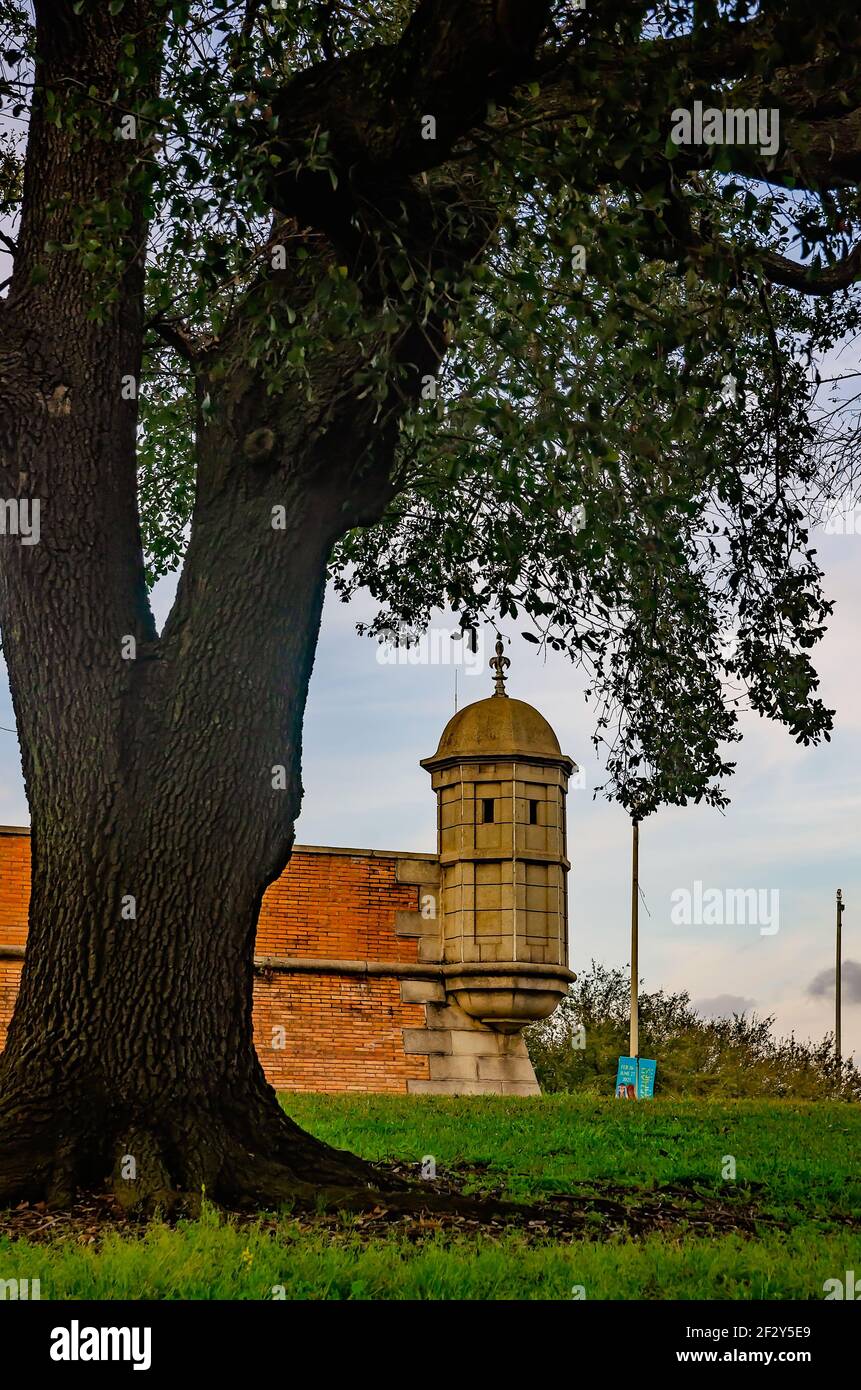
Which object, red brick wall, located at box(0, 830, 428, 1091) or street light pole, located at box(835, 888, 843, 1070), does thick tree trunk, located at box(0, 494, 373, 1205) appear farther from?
street light pole, located at box(835, 888, 843, 1070)

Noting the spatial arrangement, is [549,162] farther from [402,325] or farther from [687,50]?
[402,325]

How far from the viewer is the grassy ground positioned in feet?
19.2

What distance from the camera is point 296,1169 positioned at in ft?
26.3

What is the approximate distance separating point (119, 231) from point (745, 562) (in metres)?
5.53

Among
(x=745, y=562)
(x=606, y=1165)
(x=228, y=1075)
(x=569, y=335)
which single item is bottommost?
(x=606, y=1165)

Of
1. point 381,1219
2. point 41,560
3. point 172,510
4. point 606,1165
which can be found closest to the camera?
point 381,1219

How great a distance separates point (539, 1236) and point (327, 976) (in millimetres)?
13466

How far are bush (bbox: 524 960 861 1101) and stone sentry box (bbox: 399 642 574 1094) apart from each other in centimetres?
1274

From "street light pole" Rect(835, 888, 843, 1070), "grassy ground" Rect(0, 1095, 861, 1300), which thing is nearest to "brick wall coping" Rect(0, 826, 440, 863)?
"grassy ground" Rect(0, 1095, 861, 1300)

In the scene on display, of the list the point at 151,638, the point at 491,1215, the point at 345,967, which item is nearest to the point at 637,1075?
the point at 345,967

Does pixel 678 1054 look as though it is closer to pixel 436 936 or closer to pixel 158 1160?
pixel 436 936

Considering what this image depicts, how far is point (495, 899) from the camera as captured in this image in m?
20.6

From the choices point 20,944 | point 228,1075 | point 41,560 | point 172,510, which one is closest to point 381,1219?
point 228,1075

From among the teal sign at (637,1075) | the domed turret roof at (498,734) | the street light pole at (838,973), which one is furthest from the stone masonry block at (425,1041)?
the street light pole at (838,973)
